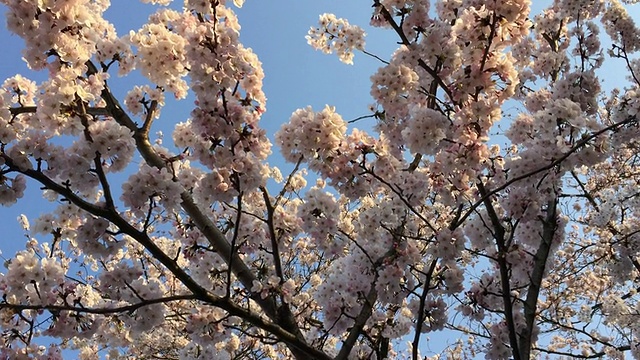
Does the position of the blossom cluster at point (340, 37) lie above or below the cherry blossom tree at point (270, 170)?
above

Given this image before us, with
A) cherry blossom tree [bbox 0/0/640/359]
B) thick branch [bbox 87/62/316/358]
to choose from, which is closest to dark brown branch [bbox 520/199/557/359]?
cherry blossom tree [bbox 0/0/640/359]

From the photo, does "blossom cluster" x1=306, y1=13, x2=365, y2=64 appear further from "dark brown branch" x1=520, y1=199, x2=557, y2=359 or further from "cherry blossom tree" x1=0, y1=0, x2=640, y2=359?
"dark brown branch" x1=520, y1=199, x2=557, y2=359

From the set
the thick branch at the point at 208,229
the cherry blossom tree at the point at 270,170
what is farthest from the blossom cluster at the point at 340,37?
the thick branch at the point at 208,229

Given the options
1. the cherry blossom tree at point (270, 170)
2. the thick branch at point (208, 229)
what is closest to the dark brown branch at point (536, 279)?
the cherry blossom tree at point (270, 170)

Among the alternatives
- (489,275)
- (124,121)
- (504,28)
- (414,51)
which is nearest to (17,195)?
(124,121)

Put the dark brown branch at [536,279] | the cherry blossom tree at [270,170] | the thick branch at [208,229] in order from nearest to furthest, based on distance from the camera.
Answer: the cherry blossom tree at [270,170], the thick branch at [208,229], the dark brown branch at [536,279]

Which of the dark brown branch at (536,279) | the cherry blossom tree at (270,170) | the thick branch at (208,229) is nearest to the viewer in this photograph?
the cherry blossom tree at (270,170)

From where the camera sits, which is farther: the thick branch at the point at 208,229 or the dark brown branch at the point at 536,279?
the dark brown branch at the point at 536,279

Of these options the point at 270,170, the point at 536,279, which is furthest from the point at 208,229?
the point at 536,279

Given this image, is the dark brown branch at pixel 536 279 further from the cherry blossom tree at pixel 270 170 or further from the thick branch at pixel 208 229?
the thick branch at pixel 208 229

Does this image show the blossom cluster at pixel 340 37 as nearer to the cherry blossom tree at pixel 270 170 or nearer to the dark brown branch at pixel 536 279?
the cherry blossom tree at pixel 270 170

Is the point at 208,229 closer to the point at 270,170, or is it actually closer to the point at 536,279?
the point at 270,170

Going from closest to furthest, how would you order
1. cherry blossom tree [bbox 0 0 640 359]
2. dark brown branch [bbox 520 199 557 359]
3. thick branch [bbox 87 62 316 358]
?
1. cherry blossom tree [bbox 0 0 640 359]
2. thick branch [bbox 87 62 316 358]
3. dark brown branch [bbox 520 199 557 359]

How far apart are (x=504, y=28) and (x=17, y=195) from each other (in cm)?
378
